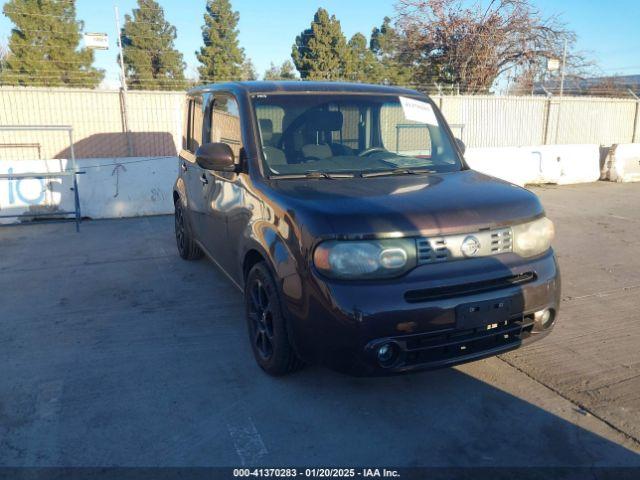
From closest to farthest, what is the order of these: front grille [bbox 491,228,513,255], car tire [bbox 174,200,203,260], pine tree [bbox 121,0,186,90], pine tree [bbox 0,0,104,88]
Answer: front grille [bbox 491,228,513,255], car tire [bbox 174,200,203,260], pine tree [bbox 0,0,104,88], pine tree [bbox 121,0,186,90]

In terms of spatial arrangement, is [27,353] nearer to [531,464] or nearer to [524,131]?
[531,464]

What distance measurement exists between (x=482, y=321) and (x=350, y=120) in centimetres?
184

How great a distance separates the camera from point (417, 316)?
106 inches

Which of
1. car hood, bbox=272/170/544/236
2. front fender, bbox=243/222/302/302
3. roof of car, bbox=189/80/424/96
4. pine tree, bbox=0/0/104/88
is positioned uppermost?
pine tree, bbox=0/0/104/88

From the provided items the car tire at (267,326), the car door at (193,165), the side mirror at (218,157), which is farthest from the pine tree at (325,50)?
the car tire at (267,326)

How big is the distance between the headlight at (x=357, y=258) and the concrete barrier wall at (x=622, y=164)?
12.9 m

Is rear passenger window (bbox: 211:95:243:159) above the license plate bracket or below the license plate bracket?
above

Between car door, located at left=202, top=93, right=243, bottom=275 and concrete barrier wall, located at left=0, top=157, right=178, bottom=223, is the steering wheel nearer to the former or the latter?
car door, located at left=202, top=93, right=243, bottom=275

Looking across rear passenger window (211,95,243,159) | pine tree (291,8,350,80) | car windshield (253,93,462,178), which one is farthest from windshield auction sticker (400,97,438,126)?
pine tree (291,8,350,80)

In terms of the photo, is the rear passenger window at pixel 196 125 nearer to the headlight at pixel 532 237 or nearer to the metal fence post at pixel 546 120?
the headlight at pixel 532 237

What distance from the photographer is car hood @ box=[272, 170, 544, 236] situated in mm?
2768

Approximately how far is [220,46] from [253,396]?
3470 centimetres

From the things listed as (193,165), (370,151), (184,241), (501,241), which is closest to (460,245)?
(501,241)

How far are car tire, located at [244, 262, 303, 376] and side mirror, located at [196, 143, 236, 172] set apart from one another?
0.76 metres
